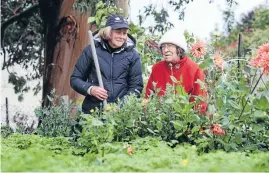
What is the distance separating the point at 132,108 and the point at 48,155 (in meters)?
1.42

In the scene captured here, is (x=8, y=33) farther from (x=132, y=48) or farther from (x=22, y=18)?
(x=132, y=48)

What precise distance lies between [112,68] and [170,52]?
1.94 feet

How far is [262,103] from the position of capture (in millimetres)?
5594

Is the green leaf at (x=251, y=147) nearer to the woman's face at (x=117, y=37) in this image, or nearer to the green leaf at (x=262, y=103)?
the green leaf at (x=262, y=103)

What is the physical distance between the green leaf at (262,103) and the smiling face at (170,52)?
1.09 m

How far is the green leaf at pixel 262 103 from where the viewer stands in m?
5.58

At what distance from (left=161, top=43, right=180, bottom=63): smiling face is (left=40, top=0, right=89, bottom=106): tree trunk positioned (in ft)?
22.5

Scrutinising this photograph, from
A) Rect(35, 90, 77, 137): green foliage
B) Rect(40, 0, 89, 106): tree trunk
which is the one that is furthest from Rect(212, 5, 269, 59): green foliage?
Rect(35, 90, 77, 137): green foliage

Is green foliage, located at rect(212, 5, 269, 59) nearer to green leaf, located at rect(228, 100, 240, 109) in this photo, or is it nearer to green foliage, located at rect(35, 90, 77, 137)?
green foliage, located at rect(35, 90, 77, 137)

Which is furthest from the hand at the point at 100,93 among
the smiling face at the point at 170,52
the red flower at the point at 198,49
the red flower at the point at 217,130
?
the red flower at the point at 217,130

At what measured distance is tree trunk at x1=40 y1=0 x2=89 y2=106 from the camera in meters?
13.4

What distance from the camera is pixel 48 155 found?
14.9 ft

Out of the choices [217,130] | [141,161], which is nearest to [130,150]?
[141,161]

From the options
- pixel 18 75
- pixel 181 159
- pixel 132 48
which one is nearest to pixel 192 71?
pixel 132 48
